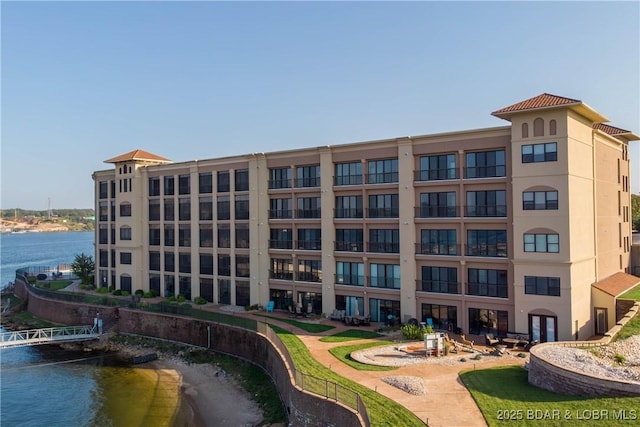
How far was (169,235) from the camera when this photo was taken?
59531mm

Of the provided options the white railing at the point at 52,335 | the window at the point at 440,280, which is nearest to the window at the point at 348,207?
the window at the point at 440,280

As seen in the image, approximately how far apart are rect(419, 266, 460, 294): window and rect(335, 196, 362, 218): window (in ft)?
27.2

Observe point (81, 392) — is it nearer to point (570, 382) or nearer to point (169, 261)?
point (169, 261)

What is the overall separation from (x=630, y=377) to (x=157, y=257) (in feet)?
168

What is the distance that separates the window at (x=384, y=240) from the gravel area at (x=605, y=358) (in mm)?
17688

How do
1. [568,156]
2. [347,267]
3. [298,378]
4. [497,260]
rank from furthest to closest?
[347,267] < [497,260] < [568,156] < [298,378]

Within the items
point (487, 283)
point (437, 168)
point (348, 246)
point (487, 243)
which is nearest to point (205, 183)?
point (348, 246)

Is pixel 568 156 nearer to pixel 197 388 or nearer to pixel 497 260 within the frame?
pixel 497 260

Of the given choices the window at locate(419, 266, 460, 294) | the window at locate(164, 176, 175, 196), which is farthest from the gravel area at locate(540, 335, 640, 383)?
the window at locate(164, 176, 175, 196)

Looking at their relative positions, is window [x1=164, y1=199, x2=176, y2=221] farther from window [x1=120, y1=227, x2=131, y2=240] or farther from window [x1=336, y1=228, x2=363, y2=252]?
window [x1=336, y1=228, x2=363, y2=252]

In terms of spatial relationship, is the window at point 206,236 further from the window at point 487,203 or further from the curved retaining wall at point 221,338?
the window at point 487,203

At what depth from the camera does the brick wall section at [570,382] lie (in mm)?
21217

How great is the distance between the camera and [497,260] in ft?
125

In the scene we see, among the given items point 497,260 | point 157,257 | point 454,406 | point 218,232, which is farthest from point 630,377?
point 157,257
